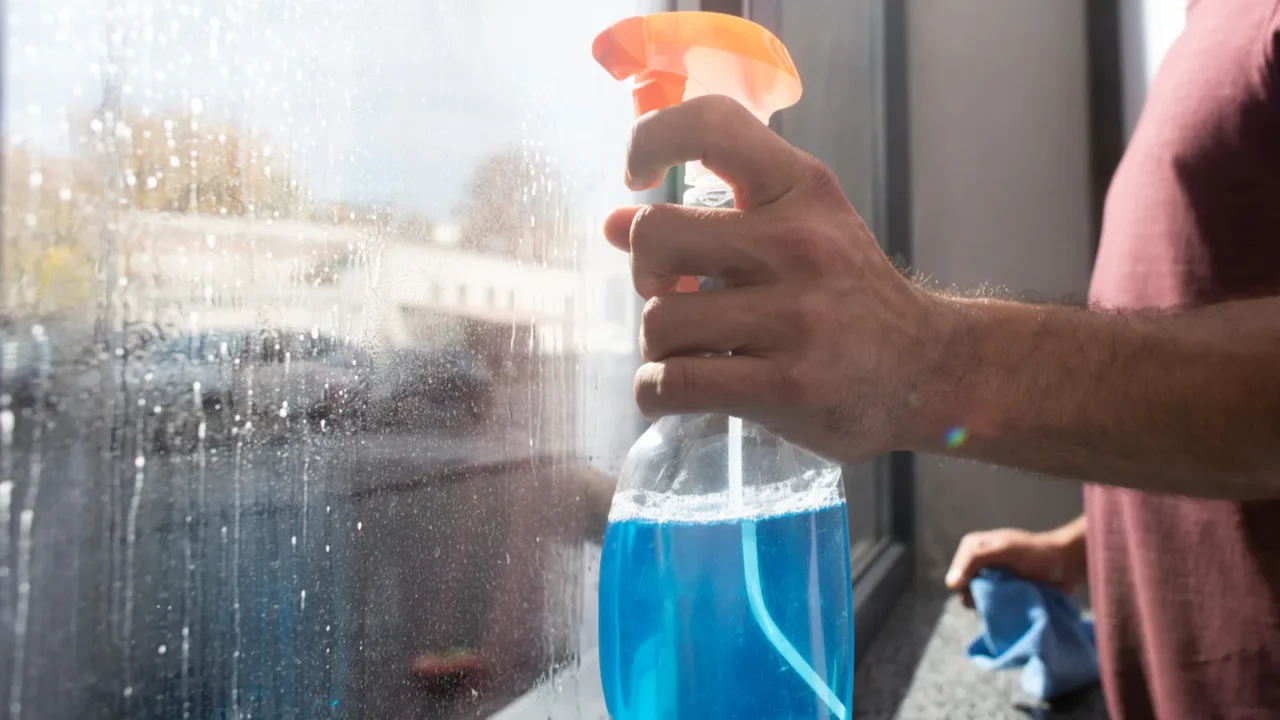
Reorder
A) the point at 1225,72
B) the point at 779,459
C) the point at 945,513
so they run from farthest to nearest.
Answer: the point at 945,513, the point at 1225,72, the point at 779,459

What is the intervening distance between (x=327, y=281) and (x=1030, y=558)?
2.97ft

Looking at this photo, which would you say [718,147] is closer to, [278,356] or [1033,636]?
[278,356]

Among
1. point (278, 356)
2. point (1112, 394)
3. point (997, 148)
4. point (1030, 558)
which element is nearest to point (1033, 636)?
point (1030, 558)

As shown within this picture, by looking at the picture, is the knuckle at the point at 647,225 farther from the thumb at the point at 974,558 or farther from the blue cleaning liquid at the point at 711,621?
the thumb at the point at 974,558

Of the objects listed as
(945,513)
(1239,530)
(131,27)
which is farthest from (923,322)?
(945,513)

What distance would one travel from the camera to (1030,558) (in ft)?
3.05

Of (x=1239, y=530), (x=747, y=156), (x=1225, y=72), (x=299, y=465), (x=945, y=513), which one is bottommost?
Answer: (x=945, y=513)

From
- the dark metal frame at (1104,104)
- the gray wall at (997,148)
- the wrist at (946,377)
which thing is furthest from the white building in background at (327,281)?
the dark metal frame at (1104,104)

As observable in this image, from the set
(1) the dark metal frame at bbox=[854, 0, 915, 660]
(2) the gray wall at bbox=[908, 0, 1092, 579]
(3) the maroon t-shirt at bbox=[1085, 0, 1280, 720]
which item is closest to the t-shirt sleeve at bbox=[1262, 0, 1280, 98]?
(3) the maroon t-shirt at bbox=[1085, 0, 1280, 720]

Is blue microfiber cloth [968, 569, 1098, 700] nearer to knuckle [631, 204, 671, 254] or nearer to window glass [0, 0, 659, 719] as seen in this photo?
window glass [0, 0, 659, 719]

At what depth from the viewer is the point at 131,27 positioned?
229 mm

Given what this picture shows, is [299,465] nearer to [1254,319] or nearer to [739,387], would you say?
[739,387]

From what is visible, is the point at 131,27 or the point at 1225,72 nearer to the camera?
the point at 131,27

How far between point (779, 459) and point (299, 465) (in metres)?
0.26
